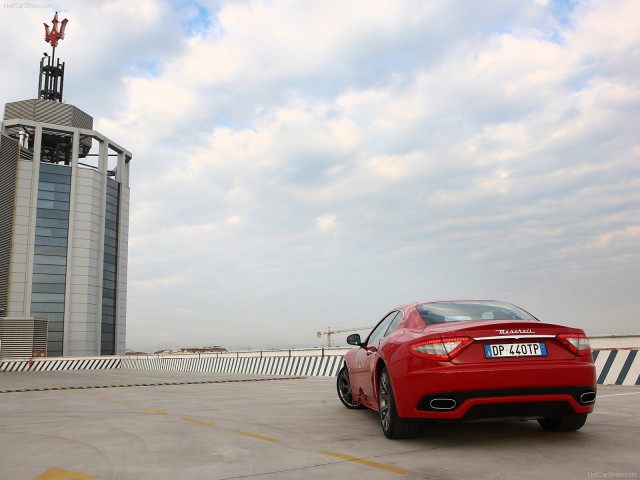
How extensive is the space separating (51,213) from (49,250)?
4.92 metres

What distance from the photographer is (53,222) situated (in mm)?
72625

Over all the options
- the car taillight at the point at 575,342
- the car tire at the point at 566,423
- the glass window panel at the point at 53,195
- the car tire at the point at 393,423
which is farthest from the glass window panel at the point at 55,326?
the car taillight at the point at 575,342

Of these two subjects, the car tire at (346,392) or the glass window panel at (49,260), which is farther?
the glass window panel at (49,260)

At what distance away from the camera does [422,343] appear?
4848 millimetres

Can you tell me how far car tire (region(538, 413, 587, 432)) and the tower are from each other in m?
74.2

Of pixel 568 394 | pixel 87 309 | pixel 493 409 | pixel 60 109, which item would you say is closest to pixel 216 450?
pixel 493 409

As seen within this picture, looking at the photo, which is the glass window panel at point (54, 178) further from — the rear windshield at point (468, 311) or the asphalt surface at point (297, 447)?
the rear windshield at point (468, 311)

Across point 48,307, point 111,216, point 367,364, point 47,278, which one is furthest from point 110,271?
point 367,364

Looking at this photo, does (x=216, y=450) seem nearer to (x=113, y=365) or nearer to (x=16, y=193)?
(x=113, y=365)

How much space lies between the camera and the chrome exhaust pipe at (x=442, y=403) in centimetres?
460

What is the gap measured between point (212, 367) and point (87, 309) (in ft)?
165

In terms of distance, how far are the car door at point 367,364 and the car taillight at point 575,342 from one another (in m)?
1.91

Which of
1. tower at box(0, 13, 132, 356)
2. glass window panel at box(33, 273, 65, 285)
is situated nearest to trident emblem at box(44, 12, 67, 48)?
tower at box(0, 13, 132, 356)

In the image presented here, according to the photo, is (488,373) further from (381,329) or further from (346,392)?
(346,392)
